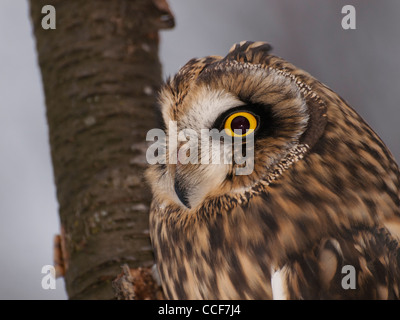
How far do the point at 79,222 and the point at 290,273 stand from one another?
30.1 inches

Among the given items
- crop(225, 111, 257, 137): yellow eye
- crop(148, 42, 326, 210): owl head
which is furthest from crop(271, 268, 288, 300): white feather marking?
crop(225, 111, 257, 137): yellow eye

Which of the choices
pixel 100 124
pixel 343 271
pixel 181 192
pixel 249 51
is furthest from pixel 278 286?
pixel 100 124

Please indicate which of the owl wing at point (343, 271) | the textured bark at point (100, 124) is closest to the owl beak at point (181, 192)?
the textured bark at point (100, 124)

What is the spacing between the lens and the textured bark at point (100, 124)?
1.84 metres

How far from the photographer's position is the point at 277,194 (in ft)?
5.37

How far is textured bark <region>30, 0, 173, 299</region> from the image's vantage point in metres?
1.84

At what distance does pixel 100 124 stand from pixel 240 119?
0.63 metres

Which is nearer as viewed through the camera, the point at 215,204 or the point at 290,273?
the point at 290,273

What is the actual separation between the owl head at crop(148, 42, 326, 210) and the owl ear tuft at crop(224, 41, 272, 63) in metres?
0.05

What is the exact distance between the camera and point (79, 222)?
189cm

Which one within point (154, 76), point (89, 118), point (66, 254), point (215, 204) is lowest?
point (66, 254)

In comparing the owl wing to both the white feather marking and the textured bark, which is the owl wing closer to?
the white feather marking
